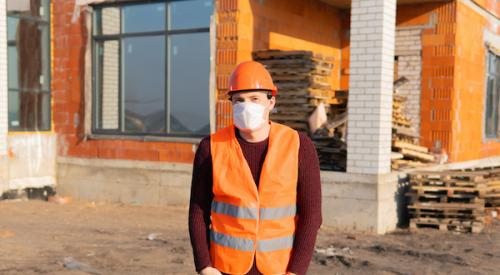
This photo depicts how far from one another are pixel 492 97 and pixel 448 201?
22.3 feet

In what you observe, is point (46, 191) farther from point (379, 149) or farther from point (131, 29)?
point (379, 149)

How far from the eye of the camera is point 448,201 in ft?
31.9

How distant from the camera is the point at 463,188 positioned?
31.0 ft

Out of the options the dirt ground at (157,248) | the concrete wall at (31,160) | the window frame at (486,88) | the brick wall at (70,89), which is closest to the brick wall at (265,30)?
the dirt ground at (157,248)

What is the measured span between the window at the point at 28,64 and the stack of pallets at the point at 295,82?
513cm

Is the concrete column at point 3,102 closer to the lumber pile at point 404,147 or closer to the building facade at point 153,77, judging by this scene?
the building facade at point 153,77

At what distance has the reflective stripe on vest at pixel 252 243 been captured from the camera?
2.96 meters

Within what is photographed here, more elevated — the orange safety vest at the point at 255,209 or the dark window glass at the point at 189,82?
the dark window glass at the point at 189,82

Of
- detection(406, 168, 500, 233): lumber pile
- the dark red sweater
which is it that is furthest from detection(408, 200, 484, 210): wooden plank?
the dark red sweater

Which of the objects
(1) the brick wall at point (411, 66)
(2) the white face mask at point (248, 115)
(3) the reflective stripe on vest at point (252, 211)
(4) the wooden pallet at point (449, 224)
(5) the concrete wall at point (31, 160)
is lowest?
(4) the wooden pallet at point (449, 224)

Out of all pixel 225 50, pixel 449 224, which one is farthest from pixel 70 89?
pixel 449 224

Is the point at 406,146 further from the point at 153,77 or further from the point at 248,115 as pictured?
the point at 248,115

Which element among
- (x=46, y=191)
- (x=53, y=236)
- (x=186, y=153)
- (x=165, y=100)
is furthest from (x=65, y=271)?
(x=46, y=191)

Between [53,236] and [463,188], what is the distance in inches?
266
